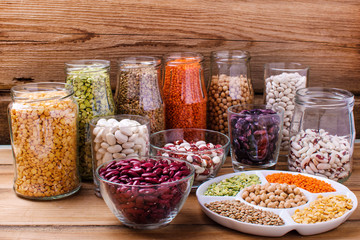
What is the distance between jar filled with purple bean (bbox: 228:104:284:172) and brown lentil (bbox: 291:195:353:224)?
27 cm

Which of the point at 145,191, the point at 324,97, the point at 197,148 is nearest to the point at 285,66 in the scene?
the point at 324,97

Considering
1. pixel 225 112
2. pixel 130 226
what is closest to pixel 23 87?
pixel 130 226

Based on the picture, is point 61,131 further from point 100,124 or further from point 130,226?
point 130,226

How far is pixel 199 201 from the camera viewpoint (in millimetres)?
1160

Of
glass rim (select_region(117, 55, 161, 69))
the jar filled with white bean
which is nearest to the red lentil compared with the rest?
the jar filled with white bean

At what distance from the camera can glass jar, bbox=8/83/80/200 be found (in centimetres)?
121

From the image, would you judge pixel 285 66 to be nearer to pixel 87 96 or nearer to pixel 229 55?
pixel 229 55

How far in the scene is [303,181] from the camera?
4.26 feet

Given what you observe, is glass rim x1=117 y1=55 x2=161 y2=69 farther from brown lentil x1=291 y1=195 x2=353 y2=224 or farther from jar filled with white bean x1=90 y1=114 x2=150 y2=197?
brown lentil x1=291 y1=195 x2=353 y2=224

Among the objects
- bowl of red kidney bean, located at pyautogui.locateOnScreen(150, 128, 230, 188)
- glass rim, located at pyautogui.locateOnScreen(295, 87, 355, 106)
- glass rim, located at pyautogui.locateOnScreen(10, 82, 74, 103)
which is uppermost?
glass rim, located at pyautogui.locateOnScreen(10, 82, 74, 103)

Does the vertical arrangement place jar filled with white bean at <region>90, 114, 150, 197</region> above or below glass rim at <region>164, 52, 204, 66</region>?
below

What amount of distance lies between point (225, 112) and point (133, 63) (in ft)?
1.20

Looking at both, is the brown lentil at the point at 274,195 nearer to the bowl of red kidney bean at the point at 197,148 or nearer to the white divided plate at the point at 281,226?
the white divided plate at the point at 281,226

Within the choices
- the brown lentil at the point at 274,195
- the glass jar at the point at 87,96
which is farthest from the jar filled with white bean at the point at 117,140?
the brown lentil at the point at 274,195
